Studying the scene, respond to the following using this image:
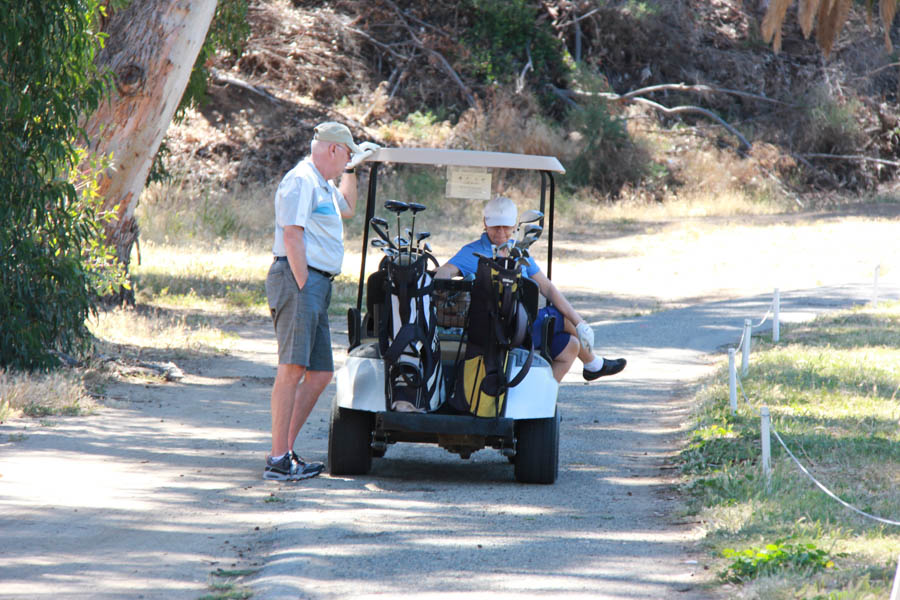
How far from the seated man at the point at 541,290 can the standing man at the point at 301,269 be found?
83 centimetres

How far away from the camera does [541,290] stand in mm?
7277

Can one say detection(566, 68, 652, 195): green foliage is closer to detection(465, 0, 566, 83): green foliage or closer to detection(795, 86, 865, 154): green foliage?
detection(465, 0, 566, 83): green foliage

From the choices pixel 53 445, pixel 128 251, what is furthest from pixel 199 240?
pixel 53 445

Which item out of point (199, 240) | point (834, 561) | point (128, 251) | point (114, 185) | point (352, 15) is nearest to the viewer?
point (834, 561)

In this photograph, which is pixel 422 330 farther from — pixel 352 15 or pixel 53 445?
pixel 352 15

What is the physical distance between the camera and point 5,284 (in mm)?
9133

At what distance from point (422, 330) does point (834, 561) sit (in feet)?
8.39

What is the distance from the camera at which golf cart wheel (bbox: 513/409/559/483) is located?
6656 mm

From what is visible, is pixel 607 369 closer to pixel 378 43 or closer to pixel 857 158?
pixel 378 43

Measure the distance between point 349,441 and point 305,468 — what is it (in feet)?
0.98

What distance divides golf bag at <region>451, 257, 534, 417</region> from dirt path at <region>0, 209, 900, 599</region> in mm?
534

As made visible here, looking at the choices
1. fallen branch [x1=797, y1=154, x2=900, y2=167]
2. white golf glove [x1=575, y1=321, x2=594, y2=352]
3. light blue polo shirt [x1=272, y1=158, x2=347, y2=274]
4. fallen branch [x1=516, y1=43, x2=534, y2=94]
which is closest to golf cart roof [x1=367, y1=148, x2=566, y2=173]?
light blue polo shirt [x1=272, y1=158, x2=347, y2=274]

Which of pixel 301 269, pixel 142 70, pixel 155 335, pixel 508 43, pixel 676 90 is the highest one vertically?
pixel 508 43

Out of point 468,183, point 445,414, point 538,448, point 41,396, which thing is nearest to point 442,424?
point 445,414
